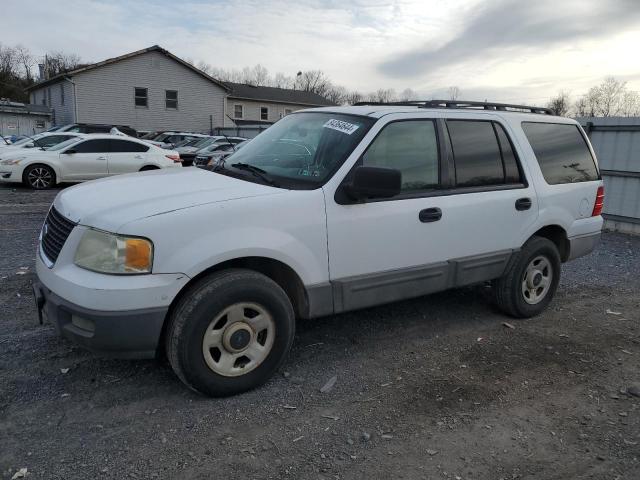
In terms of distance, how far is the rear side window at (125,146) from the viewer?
1434cm

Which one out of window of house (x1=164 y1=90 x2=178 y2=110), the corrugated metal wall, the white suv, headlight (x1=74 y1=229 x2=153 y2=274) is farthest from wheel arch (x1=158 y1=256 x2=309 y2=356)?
window of house (x1=164 y1=90 x2=178 y2=110)

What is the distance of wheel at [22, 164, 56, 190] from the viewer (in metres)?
13.5

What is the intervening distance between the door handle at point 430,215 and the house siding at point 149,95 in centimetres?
3081

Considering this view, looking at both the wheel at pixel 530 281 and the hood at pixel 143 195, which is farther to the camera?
the wheel at pixel 530 281

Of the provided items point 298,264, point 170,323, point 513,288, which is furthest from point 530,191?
point 170,323

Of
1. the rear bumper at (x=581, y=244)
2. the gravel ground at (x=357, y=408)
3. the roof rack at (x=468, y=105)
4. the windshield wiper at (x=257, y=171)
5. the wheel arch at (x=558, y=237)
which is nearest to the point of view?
the gravel ground at (x=357, y=408)

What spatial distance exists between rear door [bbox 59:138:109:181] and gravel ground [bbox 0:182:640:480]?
32.9 ft

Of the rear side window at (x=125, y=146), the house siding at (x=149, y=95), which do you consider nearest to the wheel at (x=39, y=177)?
the rear side window at (x=125, y=146)

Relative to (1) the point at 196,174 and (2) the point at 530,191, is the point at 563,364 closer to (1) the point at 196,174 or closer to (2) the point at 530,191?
(2) the point at 530,191

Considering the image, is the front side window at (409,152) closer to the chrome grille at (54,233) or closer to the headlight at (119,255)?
the headlight at (119,255)

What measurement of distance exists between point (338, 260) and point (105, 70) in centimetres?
3135

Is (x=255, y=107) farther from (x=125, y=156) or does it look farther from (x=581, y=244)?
(x=581, y=244)

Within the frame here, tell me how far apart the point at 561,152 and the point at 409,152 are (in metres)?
1.97

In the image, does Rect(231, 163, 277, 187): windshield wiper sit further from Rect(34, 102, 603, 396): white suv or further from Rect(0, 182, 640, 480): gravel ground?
Rect(0, 182, 640, 480): gravel ground
